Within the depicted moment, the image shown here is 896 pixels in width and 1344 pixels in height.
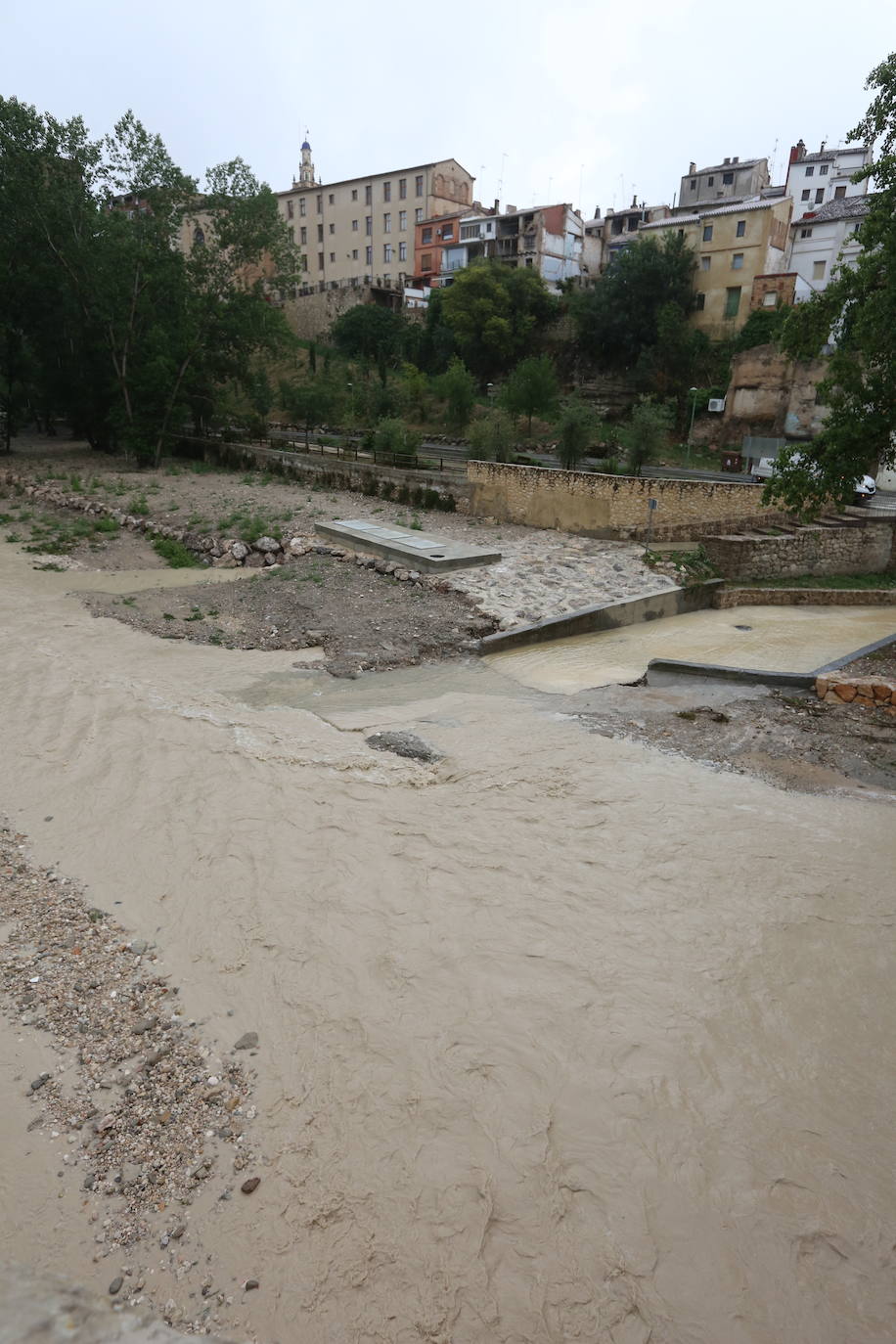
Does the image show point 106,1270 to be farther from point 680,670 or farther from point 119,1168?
point 680,670

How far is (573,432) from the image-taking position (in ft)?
84.8

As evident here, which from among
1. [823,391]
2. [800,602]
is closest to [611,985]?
[823,391]

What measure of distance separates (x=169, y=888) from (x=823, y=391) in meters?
12.2

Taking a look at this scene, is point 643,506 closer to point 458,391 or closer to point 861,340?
point 861,340

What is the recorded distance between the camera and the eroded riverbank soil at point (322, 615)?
555 inches

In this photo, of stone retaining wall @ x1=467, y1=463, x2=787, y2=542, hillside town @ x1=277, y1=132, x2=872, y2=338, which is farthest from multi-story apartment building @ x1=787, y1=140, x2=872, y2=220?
stone retaining wall @ x1=467, y1=463, x2=787, y2=542

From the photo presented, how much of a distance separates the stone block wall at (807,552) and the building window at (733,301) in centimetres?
2366

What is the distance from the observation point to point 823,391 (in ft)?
40.5

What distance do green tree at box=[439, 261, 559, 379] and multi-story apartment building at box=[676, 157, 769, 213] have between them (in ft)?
45.7

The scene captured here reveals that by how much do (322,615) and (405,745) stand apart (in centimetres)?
631

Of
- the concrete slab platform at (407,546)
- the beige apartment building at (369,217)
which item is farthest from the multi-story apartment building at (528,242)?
the concrete slab platform at (407,546)

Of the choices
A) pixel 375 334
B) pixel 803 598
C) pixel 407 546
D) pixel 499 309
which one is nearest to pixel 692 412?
pixel 499 309

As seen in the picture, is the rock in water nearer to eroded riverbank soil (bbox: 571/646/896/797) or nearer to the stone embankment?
eroded riverbank soil (bbox: 571/646/896/797)

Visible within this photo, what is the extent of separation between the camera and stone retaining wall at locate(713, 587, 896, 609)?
64.4ft
